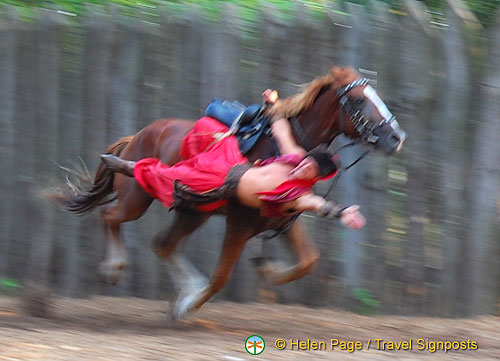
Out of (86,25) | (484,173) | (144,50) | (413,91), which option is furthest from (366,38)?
(86,25)

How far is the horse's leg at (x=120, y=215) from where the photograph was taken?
6.44 metres

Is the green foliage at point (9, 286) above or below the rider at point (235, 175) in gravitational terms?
below

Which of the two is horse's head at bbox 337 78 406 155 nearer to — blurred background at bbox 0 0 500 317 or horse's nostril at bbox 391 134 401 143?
horse's nostril at bbox 391 134 401 143

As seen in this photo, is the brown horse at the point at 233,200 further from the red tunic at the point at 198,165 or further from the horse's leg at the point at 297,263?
the red tunic at the point at 198,165

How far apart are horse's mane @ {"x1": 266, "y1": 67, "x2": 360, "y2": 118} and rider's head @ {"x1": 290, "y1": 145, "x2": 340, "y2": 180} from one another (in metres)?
0.55

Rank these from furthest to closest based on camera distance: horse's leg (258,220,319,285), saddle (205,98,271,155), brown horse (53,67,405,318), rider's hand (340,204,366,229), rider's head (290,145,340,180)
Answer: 1. horse's leg (258,220,319,285)
2. saddle (205,98,271,155)
3. brown horse (53,67,405,318)
4. rider's head (290,145,340,180)
5. rider's hand (340,204,366,229)

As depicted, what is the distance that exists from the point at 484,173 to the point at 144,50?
9.70ft

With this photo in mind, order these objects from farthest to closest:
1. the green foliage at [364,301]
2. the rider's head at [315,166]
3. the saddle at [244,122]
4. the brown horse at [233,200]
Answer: the green foliage at [364,301] → the saddle at [244,122] → the brown horse at [233,200] → the rider's head at [315,166]

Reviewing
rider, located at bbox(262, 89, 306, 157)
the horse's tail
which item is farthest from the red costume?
the horse's tail

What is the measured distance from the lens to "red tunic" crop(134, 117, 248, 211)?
5.62 m

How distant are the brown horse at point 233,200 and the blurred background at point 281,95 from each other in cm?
50

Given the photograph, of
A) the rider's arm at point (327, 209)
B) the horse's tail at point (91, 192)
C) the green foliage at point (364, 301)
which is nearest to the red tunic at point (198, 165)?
the rider's arm at point (327, 209)

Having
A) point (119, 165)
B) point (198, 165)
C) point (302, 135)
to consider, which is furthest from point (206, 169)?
point (119, 165)

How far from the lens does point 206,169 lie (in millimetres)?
5641
